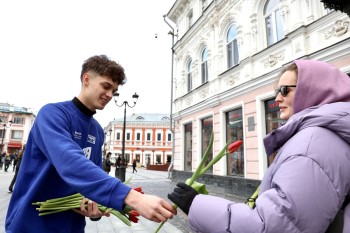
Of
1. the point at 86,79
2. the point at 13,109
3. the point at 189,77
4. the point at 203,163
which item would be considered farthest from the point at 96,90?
the point at 13,109

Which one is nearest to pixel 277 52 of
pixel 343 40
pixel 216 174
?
pixel 343 40

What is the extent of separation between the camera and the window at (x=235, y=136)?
31.5ft

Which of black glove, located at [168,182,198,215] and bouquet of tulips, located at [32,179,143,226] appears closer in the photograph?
black glove, located at [168,182,198,215]

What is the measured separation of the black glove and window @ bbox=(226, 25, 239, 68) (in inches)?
388

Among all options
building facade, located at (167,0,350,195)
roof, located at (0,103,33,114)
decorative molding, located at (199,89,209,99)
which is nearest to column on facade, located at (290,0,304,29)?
building facade, located at (167,0,350,195)

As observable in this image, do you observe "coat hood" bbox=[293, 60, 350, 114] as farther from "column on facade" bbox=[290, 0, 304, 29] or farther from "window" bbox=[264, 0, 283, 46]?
"window" bbox=[264, 0, 283, 46]

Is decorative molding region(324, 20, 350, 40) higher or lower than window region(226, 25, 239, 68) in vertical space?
lower

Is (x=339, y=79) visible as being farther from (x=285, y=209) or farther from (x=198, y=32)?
(x=198, y=32)

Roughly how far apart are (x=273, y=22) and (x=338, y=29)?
2.70m

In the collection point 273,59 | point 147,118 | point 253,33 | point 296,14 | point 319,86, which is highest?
point 147,118

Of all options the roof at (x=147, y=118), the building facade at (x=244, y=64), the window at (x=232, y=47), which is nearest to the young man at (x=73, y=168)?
the building facade at (x=244, y=64)

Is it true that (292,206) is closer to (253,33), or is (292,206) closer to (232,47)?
(253,33)

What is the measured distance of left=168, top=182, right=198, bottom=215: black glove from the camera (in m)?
1.18

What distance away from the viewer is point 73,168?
1.16 meters
